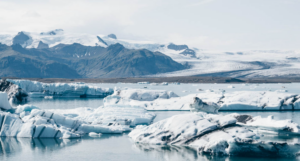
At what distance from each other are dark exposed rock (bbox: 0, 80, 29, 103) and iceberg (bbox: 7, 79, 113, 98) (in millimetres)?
10031

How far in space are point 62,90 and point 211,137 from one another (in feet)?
108

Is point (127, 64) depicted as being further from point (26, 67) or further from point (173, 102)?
point (173, 102)

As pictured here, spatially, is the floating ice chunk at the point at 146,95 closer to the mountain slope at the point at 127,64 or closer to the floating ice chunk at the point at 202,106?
the floating ice chunk at the point at 202,106

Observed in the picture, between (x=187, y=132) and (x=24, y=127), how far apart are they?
6590mm

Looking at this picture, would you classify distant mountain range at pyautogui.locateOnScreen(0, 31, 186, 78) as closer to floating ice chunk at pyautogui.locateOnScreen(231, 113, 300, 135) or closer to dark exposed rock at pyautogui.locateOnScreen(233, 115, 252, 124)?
dark exposed rock at pyautogui.locateOnScreen(233, 115, 252, 124)

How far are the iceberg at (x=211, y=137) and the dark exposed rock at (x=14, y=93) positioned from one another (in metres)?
19.2

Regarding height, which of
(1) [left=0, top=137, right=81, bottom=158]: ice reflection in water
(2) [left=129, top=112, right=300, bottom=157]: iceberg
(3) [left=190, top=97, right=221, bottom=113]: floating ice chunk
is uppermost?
(3) [left=190, top=97, right=221, bottom=113]: floating ice chunk

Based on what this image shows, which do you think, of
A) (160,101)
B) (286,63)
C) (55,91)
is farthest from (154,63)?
(160,101)

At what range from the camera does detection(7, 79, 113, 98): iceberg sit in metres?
42.4

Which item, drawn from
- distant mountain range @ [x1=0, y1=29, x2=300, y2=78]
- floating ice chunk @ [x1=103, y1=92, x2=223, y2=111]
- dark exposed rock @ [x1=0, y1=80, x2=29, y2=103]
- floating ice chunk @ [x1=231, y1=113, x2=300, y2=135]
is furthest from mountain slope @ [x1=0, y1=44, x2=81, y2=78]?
floating ice chunk @ [x1=231, y1=113, x2=300, y2=135]

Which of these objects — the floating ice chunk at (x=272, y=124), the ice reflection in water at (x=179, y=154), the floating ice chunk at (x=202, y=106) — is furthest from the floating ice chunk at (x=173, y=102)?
the ice reflection in water at (x=179, y=154)

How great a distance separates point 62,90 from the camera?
42969 millimetres

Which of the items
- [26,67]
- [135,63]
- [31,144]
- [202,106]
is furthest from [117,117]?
[135,63]

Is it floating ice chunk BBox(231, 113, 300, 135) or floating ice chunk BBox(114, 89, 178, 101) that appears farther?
floating ice chunk BBox(114, 89, 178, 101)
